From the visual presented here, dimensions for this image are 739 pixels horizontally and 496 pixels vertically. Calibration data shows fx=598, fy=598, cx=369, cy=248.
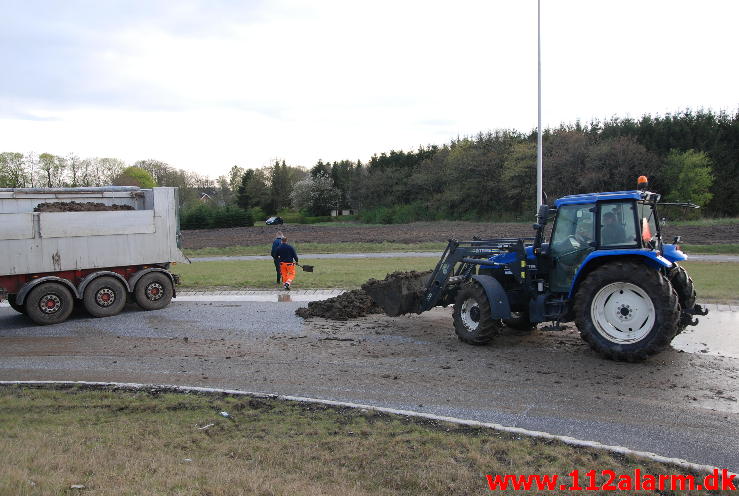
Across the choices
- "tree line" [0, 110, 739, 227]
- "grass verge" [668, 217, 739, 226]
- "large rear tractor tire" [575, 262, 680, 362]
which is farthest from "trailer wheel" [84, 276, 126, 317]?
"tree line" [0, 110, 739, 227]

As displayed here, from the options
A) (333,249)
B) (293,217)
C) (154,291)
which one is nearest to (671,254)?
(154,291)

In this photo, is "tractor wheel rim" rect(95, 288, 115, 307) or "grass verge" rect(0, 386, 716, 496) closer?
"grass verge" rect(0, 386, 716, 496)

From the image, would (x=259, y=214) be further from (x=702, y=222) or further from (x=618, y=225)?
(x=618, y=225)

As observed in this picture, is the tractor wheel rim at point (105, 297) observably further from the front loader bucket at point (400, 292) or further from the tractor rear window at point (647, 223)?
the tractor rear window at point (647, 223)

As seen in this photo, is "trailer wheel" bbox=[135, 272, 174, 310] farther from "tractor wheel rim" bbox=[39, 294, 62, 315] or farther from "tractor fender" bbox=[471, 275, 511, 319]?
"tractor fender" bbox=[471, 275, 511, 319]

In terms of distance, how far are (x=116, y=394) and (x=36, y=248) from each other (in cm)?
646

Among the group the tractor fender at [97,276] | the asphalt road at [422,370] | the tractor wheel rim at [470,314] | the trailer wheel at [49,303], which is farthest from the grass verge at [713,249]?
the trailer wheel at [49,303]

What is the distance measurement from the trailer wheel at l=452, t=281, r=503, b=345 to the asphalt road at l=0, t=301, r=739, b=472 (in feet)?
0.78

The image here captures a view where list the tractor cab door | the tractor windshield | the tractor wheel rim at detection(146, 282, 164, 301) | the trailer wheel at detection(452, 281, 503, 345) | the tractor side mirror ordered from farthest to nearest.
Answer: the tractor wheel rim at detection(146, 282, 164, 301) → the trailer wheel at detection(452, 281, 503, 345) → the tractor side mirror → the tractor cab door → the tractor windshield

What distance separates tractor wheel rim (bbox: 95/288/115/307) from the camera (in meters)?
13.0

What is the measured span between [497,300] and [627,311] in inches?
74.0

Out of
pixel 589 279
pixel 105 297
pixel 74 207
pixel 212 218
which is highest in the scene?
pixel 74 207

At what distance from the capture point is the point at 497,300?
9.28 meters

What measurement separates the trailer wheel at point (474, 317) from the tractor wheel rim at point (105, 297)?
7739 millimetres
